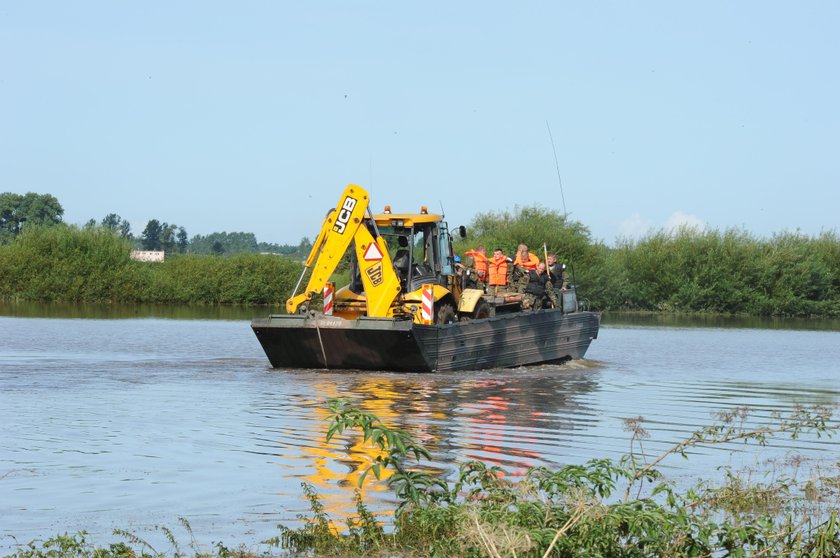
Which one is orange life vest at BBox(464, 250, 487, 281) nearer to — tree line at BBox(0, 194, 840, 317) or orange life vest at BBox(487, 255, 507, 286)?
orange life vest at BBox(487, 255, 507, 286)

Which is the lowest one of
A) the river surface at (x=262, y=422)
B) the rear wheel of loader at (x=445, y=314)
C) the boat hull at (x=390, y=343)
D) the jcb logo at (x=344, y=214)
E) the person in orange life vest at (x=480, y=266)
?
the river surface at (x=262, y=422)

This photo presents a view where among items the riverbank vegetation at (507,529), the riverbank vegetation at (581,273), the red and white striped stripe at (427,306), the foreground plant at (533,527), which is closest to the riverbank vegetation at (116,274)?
the riverbank vegetation at (581,273)

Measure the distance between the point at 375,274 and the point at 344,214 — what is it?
1.10 meters

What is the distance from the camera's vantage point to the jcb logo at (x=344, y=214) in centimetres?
2056

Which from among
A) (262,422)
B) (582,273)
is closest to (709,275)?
(582,273)

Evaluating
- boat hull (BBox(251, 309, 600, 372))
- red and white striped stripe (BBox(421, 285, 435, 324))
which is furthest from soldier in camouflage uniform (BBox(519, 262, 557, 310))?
red and white striped stripe (BBox(421, 285, 435, 324))

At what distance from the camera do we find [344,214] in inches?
810

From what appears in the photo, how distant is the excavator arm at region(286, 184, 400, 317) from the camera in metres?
20.5

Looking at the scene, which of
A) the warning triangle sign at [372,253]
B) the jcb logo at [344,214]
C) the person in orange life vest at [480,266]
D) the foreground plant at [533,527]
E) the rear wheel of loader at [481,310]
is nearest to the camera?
the foreground plant at [533,527]

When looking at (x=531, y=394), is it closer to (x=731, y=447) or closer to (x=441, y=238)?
(x=441, y=238)

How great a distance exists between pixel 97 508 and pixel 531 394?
33.6 ft

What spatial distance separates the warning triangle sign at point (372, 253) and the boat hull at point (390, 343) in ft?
4.28

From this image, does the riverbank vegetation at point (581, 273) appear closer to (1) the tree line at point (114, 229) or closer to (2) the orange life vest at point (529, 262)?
(1) the tree line at point (114, 229)

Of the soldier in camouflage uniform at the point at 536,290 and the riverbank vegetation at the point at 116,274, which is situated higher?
the riverbank vegetation at the point at 116,274
